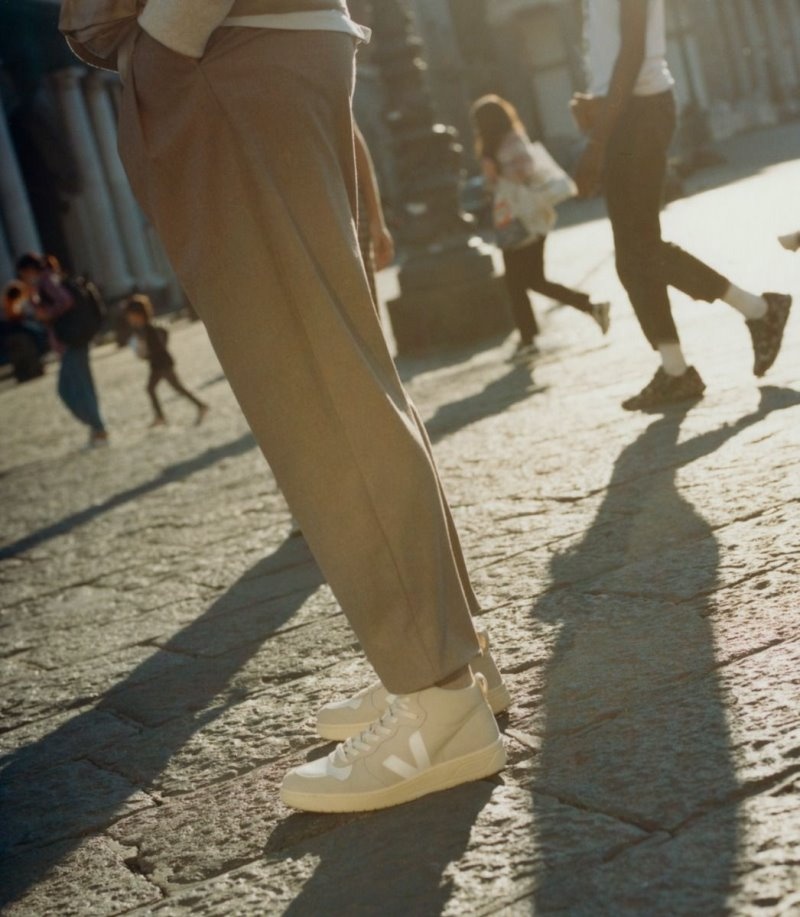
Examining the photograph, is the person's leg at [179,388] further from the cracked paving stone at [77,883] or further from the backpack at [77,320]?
the cracked paving stone at [77,883]

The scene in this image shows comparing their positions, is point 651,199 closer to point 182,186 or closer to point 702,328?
point 702,328

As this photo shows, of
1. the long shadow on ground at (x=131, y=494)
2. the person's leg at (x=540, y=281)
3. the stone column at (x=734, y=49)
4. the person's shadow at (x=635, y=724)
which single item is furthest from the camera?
the stone column at (x=734, y=49)

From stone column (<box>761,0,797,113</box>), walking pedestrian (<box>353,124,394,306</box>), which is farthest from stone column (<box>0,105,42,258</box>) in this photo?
walking pedestrian (<box>353,124,394,306</box>)

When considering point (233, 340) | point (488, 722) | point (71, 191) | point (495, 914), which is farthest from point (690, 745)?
point (71, 191)

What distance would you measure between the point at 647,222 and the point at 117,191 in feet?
119

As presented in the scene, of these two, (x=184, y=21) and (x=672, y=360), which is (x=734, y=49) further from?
(x=184, y=21)

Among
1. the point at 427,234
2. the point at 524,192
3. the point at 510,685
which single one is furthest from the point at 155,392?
the point at 510,685

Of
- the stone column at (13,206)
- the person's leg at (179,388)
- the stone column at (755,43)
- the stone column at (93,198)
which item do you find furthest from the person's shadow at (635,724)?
the stone column at (755,43)

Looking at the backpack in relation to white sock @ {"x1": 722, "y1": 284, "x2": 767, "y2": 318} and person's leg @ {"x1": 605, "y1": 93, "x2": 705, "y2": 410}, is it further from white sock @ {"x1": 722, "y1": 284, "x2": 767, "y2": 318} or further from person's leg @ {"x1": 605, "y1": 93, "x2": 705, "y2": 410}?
white sock @ {"x1": 722, "y1": 284, "x2": 767, "y2": 318}

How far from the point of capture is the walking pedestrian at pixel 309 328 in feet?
8.20

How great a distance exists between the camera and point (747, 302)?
18.5 feet

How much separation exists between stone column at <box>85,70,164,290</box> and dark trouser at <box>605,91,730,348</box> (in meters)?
34.2

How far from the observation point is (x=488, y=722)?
2562 millimetres

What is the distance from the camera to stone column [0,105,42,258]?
3450 centimetres
